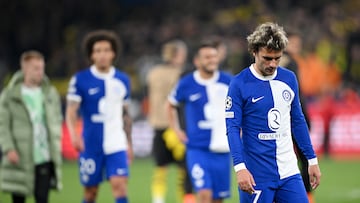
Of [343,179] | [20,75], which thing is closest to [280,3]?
[343,179]

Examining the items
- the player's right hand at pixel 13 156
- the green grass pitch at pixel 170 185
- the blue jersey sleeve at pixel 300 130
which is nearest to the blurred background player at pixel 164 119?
the green grass pitch at pixel 170 185

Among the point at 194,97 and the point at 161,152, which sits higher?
the point at 194,97

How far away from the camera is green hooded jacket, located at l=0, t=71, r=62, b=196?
11844 mm

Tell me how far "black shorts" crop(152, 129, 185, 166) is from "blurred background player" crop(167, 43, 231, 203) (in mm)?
3651

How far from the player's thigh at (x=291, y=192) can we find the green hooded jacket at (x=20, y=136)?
13.5 feet

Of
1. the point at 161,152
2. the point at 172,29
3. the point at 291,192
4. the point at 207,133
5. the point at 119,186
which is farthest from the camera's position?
the point at 172,29

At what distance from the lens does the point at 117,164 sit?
11.7 metres

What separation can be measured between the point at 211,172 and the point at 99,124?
5.10 feet

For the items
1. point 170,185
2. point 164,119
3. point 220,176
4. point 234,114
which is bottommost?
point 170,185

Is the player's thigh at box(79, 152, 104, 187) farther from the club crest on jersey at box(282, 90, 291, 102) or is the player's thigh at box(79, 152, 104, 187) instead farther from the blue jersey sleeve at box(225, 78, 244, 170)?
the club crest on jersey at box(282, 90, 291, 102)

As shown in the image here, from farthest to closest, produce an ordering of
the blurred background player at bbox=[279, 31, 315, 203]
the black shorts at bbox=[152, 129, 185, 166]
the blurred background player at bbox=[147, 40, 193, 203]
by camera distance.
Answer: the black shorts at bbox=[152, 129, 185, 166], the blurred background player at bbox=[147, 40, 193, 203], the blurred background player at bbox=[279, 31, 315, 203]

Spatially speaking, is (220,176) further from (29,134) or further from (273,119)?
(273,119)

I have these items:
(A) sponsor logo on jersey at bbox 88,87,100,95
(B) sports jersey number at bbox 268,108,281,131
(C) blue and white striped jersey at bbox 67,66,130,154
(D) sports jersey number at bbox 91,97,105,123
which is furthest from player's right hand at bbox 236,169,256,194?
(A) sponsor logo on jersey at bbox 88,87,100,95

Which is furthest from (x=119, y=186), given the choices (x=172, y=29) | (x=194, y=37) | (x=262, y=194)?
(x=172, y=29)
